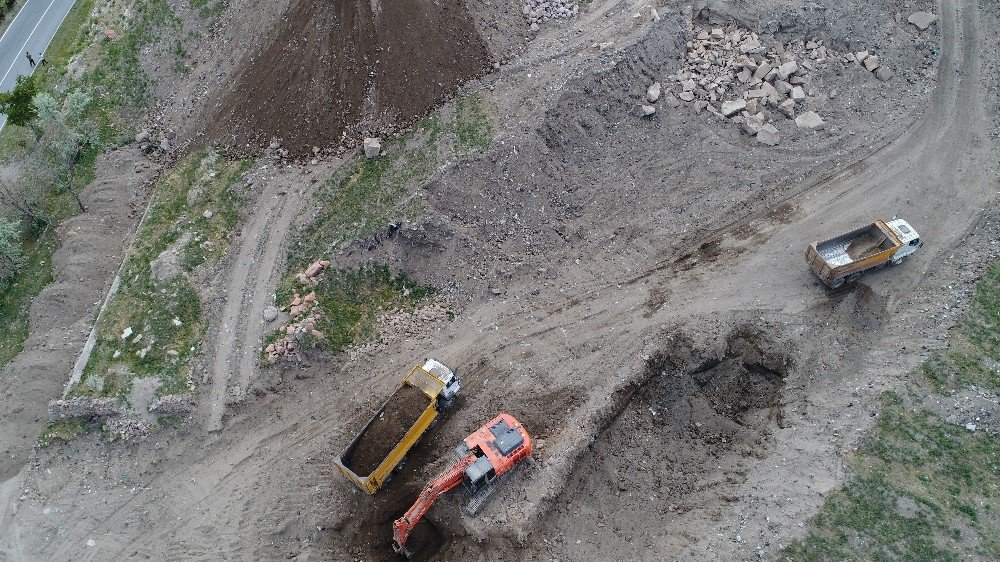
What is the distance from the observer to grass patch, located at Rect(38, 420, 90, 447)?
2905 centimetres

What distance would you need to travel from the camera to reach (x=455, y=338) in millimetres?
31188

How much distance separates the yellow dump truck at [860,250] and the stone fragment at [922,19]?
574 inches

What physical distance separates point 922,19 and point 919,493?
27.9m

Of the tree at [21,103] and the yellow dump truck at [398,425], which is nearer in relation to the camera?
the yellow dump truck at [398,425]

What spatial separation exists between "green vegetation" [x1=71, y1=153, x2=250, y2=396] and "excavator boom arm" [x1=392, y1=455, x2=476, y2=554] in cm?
1118

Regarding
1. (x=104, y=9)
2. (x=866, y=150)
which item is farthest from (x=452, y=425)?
(x=104, y=9)

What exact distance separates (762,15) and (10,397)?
41.4 m

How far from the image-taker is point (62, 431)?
2916 cm

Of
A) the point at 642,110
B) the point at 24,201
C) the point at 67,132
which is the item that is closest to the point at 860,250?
the point at 642,110

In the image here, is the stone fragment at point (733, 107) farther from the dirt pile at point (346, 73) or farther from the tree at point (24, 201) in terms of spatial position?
the tree at point (24, 201)

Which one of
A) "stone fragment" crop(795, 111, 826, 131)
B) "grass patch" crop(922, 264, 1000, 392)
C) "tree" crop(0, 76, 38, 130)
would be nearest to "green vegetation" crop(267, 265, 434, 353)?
"tree" crop(0, 76, 38, 130)

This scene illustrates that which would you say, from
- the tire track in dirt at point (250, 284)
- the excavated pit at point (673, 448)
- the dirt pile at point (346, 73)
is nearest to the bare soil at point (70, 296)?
the dirt pile at point (346, 73)

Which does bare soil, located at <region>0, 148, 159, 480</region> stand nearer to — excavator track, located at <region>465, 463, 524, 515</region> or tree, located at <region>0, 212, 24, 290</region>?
tree, located at <region>0, 212, 24, 290</region>

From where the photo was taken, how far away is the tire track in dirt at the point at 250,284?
29.7 m
